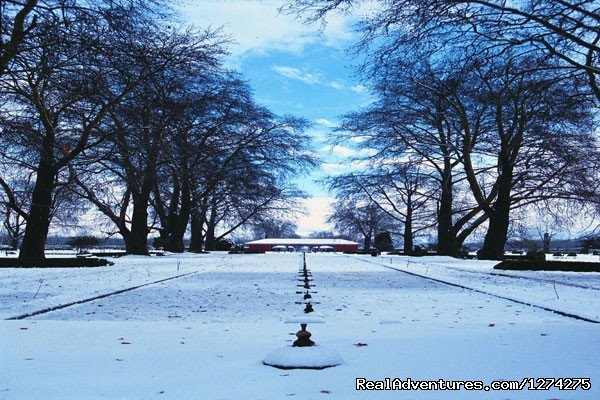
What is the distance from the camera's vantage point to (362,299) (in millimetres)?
10250

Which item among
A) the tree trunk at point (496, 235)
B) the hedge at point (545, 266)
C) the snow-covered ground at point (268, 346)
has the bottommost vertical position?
the snow-covered ground at point (268, 346)

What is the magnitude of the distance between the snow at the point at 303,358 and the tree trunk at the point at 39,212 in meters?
17.8

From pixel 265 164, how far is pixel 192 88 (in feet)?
42.4

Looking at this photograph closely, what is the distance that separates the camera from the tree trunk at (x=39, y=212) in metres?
20.4

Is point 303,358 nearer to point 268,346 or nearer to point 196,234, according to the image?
point 268,346

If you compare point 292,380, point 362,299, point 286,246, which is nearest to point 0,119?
point 362,299

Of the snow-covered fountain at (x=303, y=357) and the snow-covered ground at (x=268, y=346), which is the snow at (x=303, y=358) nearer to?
the snow-covered fountain at (x=303, y=357)

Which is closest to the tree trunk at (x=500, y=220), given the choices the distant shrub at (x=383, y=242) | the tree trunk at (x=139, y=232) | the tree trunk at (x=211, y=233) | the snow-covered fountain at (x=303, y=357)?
the tree trunk at (x=139, y=232)

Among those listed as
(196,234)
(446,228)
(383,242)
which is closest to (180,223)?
(196,234)

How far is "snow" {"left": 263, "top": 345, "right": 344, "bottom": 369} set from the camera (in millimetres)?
4363

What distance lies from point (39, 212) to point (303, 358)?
751 inches

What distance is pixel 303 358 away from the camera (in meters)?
4.42

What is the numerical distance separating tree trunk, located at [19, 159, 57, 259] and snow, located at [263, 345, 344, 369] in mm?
17817

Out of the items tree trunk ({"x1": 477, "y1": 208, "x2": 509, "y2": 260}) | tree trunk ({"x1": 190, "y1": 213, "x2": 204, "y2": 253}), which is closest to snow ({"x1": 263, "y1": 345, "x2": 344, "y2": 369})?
tree trunk ({"x1": 477, "y1": 208, "x2": 509, "y2": 260})
